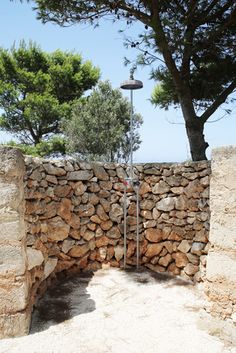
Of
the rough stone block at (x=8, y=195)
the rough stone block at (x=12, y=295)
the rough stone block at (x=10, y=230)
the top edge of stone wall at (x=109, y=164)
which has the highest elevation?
the top edge of stone wall at (x=109, y=164)

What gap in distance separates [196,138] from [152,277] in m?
2.88

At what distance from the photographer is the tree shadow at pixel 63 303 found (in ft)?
10.8

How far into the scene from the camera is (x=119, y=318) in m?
3.36

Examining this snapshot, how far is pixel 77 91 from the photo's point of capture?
12742 millimetres

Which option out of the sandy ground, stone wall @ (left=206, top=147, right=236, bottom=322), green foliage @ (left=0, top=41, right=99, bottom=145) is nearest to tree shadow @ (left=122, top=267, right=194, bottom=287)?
the sandy ground

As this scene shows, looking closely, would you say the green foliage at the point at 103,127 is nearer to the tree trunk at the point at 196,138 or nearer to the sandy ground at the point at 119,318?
the tree trunk at the point at 196,138

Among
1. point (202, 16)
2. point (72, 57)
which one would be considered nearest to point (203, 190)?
point (202, 16)

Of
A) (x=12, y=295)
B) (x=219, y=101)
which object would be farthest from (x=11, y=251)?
(x=219, y=101)

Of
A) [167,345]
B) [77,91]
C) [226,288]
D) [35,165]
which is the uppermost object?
[77,91]

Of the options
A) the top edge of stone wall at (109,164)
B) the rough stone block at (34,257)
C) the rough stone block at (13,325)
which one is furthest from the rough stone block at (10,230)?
the top edge of stone wall at (109,164)

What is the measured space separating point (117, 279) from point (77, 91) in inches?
385

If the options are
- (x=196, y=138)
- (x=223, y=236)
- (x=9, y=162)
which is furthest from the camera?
(x=196, y=138)

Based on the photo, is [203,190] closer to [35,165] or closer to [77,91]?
→ [35,165]

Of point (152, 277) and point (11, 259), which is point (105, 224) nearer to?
point (152, 277)
